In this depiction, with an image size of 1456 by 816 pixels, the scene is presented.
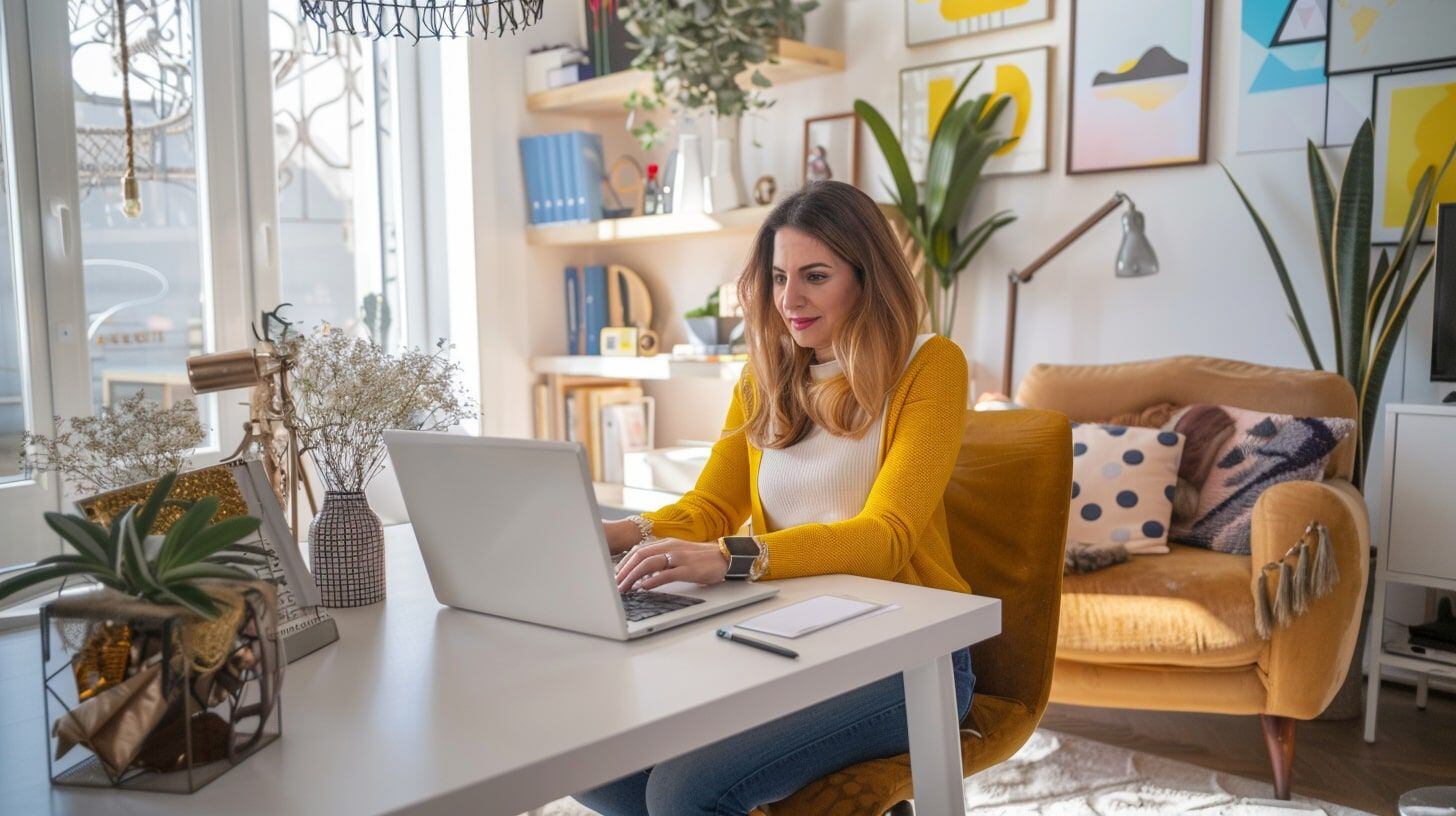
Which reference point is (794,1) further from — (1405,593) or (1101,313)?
(1405,593)

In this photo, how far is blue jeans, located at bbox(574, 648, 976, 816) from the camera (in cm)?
127

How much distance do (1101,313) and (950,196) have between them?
524 mm

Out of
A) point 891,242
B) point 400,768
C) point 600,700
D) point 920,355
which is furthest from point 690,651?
point 891,242

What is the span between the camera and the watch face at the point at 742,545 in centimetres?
135

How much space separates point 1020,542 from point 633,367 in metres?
2.21

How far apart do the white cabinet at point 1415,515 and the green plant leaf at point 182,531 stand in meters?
2.44

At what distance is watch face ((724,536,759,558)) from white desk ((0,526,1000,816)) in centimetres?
5

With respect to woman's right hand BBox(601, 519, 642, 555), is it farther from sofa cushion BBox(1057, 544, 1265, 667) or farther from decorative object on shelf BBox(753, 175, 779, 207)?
decorative object on shelf BBox(753, 175, 779, 207)

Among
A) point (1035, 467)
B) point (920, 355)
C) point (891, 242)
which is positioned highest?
point (891, 242)

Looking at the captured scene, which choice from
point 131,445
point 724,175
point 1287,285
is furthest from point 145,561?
point 724,175

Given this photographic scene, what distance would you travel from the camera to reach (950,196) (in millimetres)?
3141

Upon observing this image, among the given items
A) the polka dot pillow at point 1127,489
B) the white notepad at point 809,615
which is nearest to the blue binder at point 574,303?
the polka dot pillow at point 1127,489

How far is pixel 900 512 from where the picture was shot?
1.49 metres

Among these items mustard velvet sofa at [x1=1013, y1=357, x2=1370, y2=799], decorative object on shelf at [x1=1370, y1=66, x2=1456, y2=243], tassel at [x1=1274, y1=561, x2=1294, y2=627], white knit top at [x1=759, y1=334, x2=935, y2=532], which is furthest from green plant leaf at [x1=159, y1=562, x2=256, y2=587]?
decorative object on shelf at [x1=1370, y1=66, x2=1456, y2=243]
